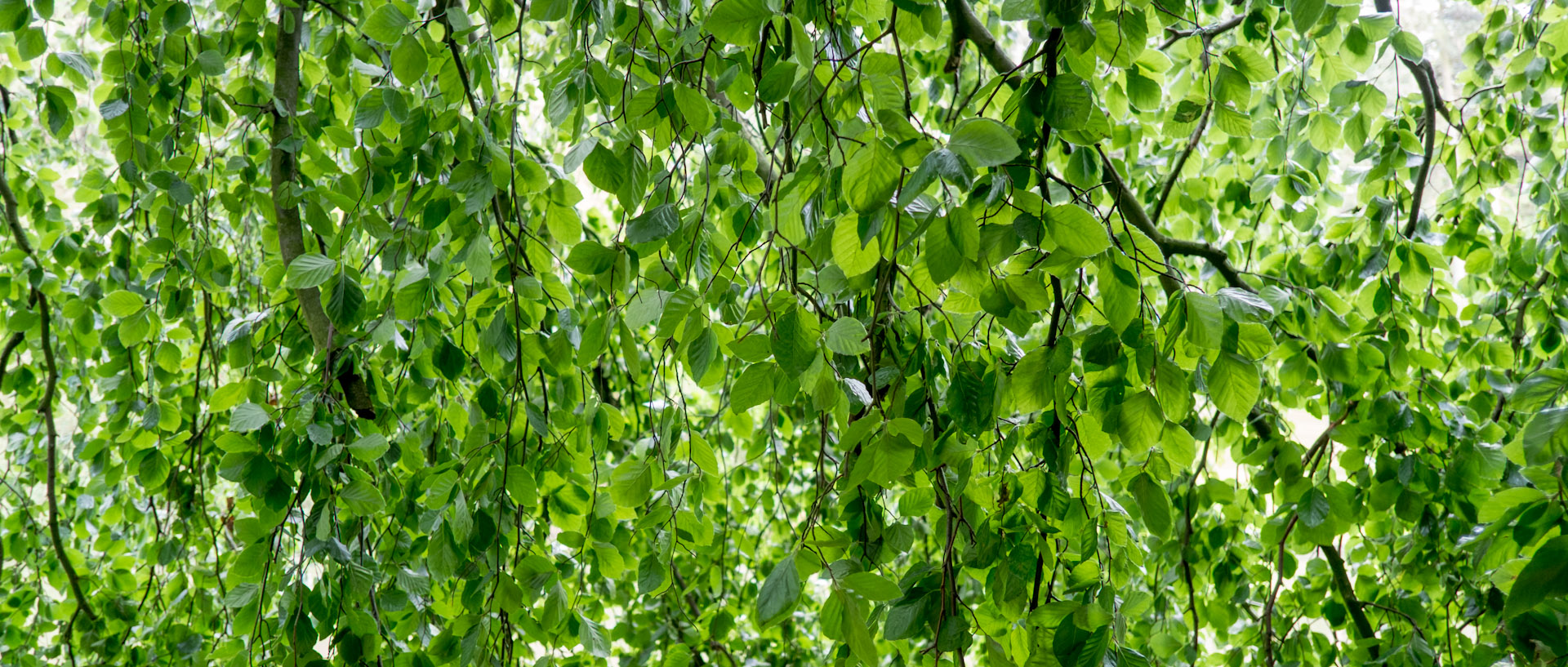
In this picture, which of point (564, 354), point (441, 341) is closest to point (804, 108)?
point (564, 354)

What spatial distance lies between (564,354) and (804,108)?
0.38 m

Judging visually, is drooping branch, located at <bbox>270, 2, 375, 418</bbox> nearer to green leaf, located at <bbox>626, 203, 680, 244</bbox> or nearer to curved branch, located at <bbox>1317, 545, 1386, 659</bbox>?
green leaf, located at <bbox>626, 203, 680, 244</bbox>

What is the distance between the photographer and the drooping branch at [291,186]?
1091 mm

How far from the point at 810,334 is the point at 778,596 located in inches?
6.1

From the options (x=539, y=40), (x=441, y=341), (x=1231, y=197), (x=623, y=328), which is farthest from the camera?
(x=539, y=40)

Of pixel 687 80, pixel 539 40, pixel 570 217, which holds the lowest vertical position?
pixel 570 217

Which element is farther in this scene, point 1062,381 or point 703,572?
point 703,572

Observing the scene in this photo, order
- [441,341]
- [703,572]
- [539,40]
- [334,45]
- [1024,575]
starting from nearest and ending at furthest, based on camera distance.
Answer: [1024,575]
[441,341]
[334,45]
[703,572]
[539,40]

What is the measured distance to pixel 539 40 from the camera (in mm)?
2926

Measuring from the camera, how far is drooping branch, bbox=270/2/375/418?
3.58ft

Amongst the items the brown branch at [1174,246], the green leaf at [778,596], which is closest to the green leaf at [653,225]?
the green leaf at [778,596]

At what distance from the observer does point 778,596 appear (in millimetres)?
561

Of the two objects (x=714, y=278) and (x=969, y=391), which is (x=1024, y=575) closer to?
(x=969, y=391)

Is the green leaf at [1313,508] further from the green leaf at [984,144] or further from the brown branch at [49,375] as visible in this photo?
the brown branch at [49,375]
